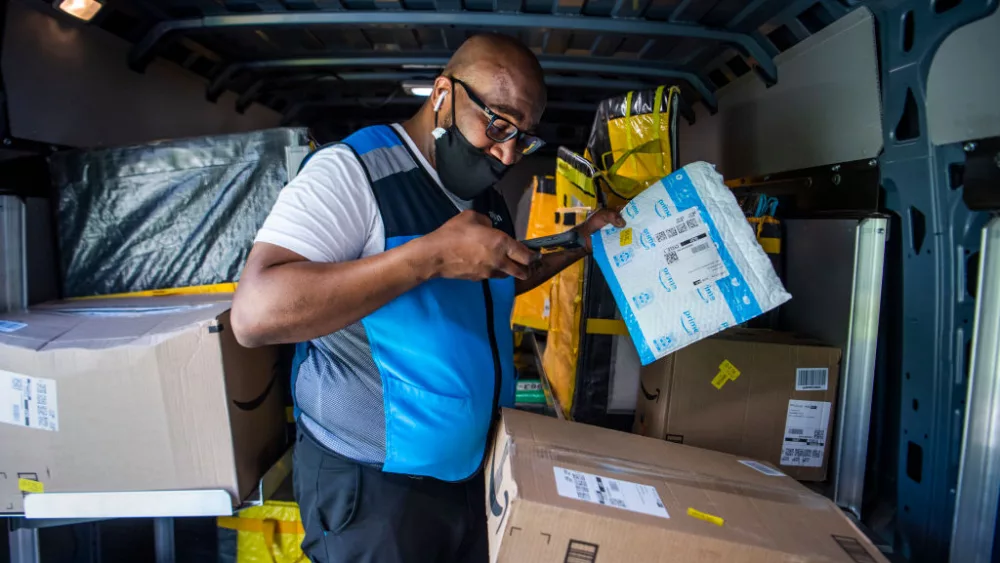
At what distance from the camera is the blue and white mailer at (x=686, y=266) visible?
138 cm

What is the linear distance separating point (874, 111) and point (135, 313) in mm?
2492

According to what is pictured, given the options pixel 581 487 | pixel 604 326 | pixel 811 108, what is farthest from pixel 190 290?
pixel 811 108

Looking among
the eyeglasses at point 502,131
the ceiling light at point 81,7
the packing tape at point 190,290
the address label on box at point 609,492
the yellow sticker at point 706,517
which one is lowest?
the yellow sticker at point 706,517

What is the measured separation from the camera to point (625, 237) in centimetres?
153

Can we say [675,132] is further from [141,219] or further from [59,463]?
[59,463]

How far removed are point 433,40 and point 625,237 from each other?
164 centimetres

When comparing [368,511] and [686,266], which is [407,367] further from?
[686,266]

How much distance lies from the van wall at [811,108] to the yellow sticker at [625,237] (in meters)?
0.80

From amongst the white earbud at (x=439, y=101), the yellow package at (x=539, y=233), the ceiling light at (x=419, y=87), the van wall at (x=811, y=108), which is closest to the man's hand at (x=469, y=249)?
the white earbud at (x=439, y=101)

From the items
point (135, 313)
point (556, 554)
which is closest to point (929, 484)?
point (556, 554)

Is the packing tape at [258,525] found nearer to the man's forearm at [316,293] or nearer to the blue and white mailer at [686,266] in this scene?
the man's forearm at [316,293]

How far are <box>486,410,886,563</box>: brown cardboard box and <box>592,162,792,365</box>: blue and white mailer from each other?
14.5 inches

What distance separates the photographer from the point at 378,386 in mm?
1264

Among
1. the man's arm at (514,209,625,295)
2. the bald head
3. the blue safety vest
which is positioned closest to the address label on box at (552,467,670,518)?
the blue safety vest
